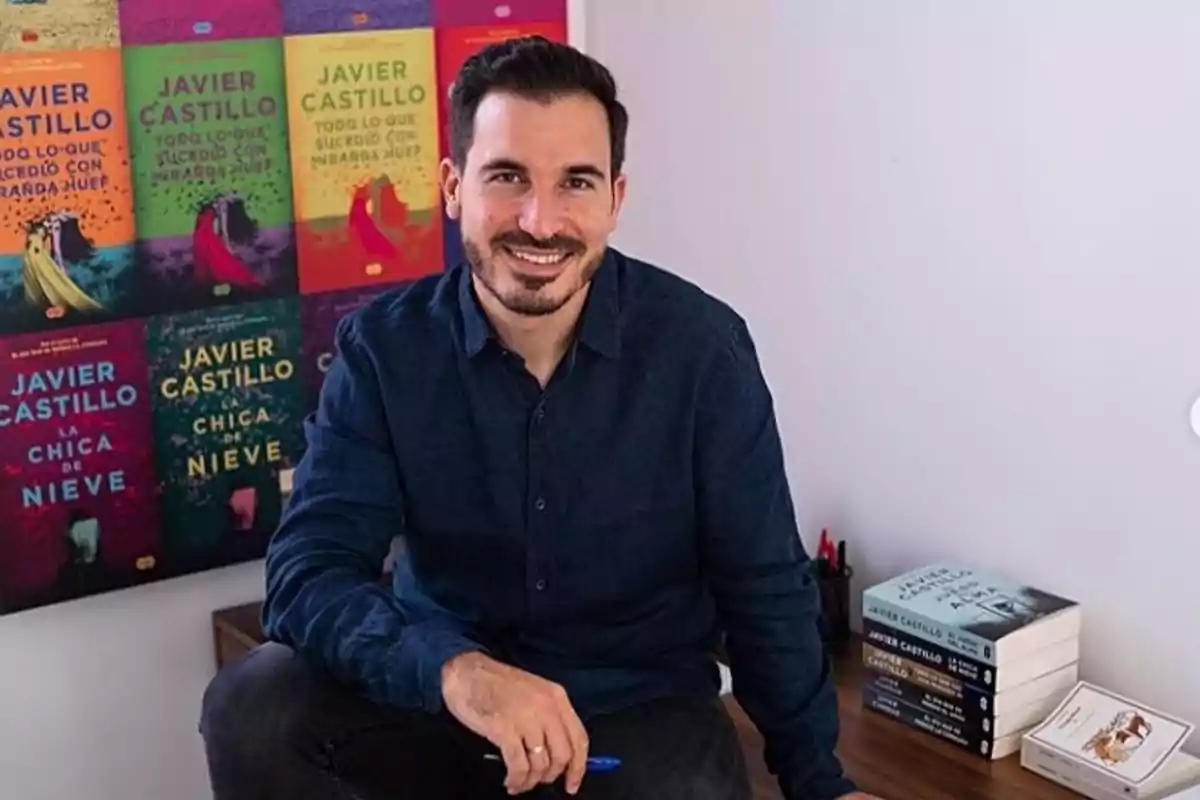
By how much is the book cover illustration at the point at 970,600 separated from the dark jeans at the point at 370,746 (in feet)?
1.25

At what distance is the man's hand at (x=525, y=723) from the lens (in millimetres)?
1391

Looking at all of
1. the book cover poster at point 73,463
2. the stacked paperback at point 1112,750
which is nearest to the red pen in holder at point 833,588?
the stacked paperback at point 1112,750

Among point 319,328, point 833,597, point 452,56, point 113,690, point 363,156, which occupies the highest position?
point 452,56

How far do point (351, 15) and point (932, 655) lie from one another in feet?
3.58

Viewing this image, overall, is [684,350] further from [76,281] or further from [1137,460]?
[76,281]

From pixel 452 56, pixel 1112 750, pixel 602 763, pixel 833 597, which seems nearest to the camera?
pixel 602 763

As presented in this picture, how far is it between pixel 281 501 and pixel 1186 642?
1.15m

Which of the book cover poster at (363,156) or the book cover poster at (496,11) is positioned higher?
the book cover poster at (496,11)

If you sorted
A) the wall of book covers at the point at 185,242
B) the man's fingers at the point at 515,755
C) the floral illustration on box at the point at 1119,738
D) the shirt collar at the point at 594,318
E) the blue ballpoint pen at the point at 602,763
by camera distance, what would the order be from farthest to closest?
the wall of book covers at the point at 185,242 < the floral illustration on box at the point at 1119,738 < the shirt collar at the point at 594,318 < the blue ballpoint pen at the point at 602,763 < the man's fingers at the point at 515,755

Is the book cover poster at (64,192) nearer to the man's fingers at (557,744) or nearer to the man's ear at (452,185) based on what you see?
the man's ear at (452,185)

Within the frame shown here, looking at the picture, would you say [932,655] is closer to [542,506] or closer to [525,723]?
[542,506]

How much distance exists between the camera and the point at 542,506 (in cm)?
165

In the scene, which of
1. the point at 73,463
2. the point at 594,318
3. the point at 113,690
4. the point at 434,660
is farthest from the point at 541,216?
the point at 113,690

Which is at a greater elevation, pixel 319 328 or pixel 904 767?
pixel 319 328
